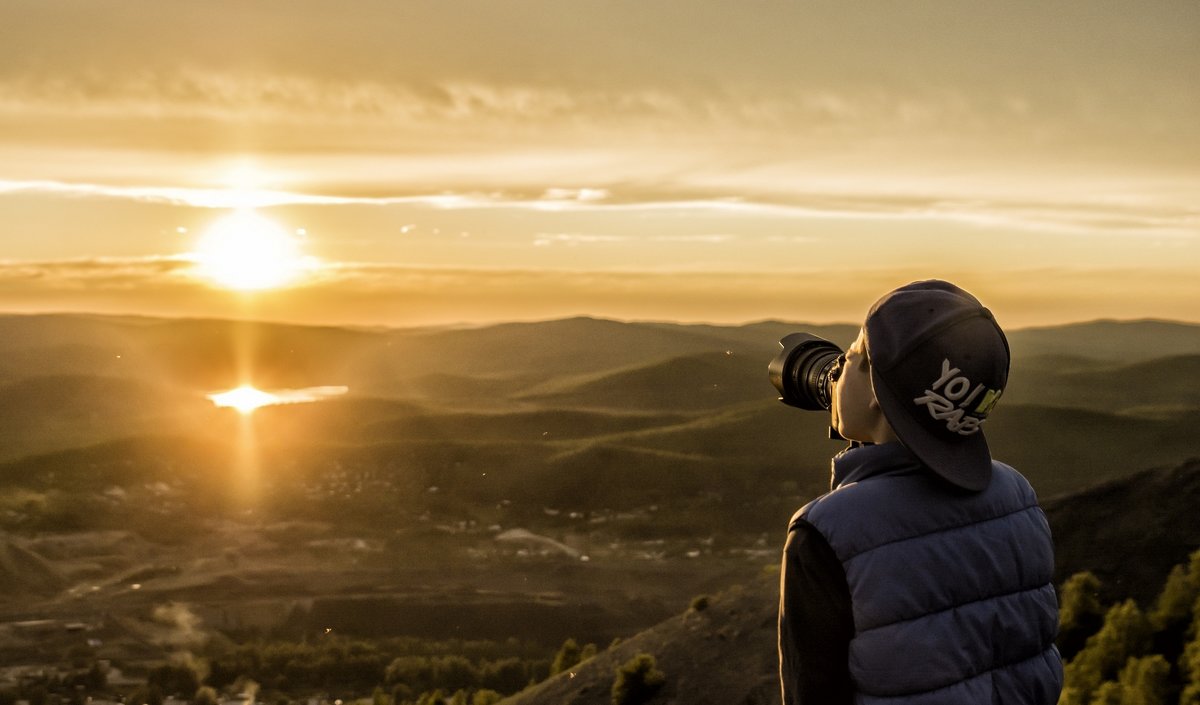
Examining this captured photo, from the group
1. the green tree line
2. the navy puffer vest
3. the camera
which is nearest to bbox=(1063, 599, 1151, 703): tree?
the green tree line

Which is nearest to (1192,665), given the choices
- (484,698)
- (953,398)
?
(953,398)

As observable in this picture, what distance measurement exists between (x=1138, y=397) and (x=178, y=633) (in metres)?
111

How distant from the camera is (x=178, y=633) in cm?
3534

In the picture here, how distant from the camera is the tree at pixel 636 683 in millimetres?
12734

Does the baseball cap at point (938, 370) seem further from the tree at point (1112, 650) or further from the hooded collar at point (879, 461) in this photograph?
the tree at point (1112, 650)

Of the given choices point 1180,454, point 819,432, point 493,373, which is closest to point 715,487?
point 819,432

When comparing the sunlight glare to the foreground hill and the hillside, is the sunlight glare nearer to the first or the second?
the hillside

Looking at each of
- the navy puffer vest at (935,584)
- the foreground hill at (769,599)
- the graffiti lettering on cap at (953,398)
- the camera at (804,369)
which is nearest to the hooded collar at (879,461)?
the navy puffer vest at (935,584)

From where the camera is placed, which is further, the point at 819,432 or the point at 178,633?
the point at 819,432

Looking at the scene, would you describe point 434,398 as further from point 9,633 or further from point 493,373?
point 9,633

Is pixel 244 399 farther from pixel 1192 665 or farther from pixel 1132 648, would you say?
pixel 1192 665

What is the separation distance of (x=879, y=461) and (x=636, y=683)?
35.8ft

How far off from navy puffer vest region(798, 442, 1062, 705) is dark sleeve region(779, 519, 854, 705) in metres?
0.02

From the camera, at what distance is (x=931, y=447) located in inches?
92.7
